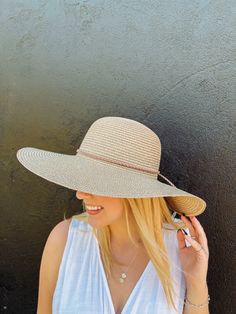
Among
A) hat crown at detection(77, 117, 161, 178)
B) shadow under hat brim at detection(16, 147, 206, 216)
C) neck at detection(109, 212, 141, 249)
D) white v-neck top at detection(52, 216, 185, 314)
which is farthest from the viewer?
neck at detection(109, 212, 141, 249)

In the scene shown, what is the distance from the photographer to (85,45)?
237 cm

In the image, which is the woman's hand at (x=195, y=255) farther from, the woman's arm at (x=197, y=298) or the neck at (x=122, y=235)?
the neck at (x=122, y=235)

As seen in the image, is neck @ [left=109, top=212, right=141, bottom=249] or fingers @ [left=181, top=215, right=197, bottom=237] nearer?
fingers @ [left=181, top=215, right=197, bottom=237]

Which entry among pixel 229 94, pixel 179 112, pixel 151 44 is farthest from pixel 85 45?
pixel 229 94

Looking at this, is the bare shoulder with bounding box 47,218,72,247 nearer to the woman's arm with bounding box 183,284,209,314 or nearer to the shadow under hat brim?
the shadow under hat brim

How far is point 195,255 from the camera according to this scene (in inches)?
73.1

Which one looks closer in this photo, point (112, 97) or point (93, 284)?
point (93, 284)

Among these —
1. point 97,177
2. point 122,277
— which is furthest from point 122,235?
point 97,177

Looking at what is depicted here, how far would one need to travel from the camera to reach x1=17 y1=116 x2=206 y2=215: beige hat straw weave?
1.67m

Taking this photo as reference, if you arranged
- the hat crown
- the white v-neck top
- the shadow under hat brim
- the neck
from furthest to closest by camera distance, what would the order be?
the neck, the white v-neck top, the hat crown, the shadow under hat brim

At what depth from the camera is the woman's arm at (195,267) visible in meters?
1.83

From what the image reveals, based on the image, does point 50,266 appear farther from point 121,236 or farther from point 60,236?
point 121,236

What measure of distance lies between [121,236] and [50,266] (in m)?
0.32

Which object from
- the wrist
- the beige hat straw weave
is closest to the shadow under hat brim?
the beige hat straw weave
